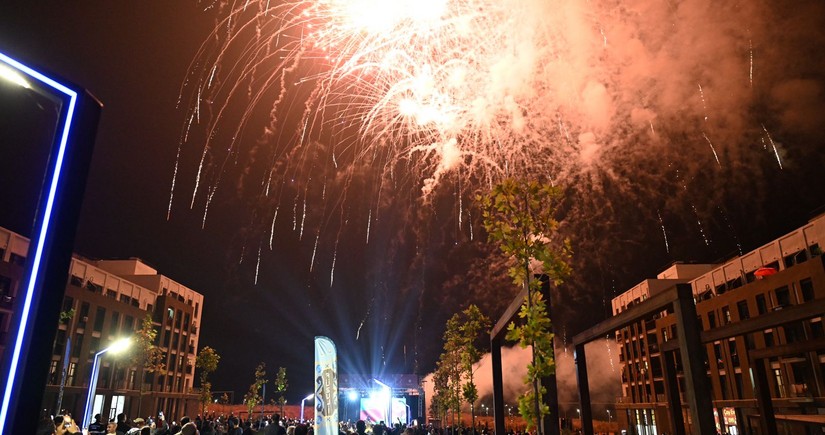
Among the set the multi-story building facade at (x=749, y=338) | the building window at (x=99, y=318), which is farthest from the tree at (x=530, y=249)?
the building window at (x=99, y=318)

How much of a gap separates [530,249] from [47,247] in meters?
6.81

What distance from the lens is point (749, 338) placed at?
42500mm

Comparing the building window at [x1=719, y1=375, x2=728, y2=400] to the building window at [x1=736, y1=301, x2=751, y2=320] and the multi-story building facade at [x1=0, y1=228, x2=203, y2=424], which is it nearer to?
the building window at [x1=736, y1=301, x2=751, y2=320]

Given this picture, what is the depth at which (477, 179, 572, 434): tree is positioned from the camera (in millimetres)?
7965

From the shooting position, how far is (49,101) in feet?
10.7

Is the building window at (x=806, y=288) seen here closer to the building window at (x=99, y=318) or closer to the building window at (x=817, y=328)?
the building window at (x=817, y=328)

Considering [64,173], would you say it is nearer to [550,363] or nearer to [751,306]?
[550,363]

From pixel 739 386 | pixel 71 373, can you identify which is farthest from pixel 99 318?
pixel 739 386

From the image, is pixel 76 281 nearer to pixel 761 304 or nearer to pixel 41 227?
pixel 41 227

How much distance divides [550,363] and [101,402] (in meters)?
52.1

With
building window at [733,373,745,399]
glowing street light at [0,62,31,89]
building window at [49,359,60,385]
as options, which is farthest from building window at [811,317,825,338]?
building window at [49,359,60,385]

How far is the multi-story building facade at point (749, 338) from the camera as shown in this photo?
116ft

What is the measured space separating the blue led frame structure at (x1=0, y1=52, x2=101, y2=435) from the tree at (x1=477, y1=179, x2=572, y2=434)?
20.6 ft

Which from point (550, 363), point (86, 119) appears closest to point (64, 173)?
point (86, 119)
